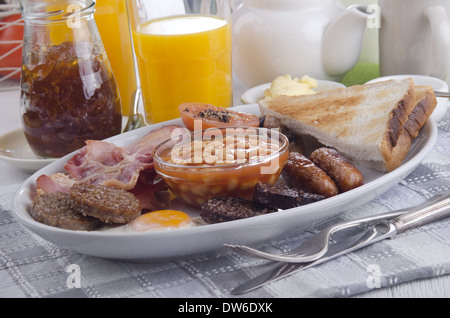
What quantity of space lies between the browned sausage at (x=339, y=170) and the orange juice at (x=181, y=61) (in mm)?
750

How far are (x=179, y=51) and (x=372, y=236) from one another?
110 centimetres

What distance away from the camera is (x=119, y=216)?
1.29m

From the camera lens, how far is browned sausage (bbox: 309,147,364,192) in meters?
1.44

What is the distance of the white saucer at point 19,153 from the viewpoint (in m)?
1.81

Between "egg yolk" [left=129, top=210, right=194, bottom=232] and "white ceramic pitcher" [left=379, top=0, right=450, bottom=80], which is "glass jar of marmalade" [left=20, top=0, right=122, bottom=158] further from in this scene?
"white ceramic pitcher" [left=379, top=0, right=450, bottom=80]

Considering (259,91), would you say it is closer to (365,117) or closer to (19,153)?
(365,117)

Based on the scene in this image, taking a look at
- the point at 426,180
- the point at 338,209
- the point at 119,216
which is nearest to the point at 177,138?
the point at 119,216

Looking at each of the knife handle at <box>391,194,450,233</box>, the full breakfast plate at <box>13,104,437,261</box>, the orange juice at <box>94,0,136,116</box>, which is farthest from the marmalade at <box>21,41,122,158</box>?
the knife handle at <box>391,194,450,233</box>

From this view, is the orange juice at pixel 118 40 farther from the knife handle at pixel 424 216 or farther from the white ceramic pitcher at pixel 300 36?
the knife handle at pixel 424 216

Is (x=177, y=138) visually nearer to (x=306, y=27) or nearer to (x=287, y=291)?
(x=287, y=291)

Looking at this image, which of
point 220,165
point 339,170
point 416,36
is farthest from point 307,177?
point 416,36

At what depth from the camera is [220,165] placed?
4.47ft

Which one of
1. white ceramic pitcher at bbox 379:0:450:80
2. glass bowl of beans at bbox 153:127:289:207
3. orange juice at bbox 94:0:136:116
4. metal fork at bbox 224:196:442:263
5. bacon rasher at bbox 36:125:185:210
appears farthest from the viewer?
white ceramic pitcher at bbox 379:0:450:80

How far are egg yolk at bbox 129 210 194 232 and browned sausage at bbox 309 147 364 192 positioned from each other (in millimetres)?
413
